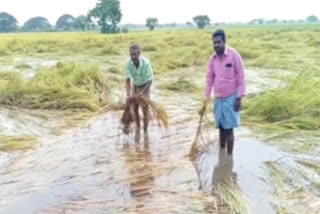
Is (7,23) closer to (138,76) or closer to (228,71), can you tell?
(138,76)

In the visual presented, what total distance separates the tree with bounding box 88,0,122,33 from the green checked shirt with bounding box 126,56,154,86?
152 ft

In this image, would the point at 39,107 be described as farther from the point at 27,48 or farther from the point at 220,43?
the point at 27,48

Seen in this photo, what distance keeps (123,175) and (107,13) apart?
1912 inches

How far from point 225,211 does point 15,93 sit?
6197mm

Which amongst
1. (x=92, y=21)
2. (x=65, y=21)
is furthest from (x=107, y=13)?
(x=65, y=21)

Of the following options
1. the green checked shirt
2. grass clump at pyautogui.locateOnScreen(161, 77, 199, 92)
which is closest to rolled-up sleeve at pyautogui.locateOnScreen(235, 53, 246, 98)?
the green checked shirt

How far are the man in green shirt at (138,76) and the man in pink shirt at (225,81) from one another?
1.34 meters

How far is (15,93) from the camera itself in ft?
31.0

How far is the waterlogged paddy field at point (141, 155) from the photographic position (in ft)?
14.9

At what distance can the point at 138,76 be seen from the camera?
6922 mm

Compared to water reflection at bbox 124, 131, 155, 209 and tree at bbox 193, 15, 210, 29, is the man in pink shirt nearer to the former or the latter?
water reflection at bbox 124, 131, 155, 209

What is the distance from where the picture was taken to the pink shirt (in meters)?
5.39

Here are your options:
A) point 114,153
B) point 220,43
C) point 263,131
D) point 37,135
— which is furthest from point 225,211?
point 37,135

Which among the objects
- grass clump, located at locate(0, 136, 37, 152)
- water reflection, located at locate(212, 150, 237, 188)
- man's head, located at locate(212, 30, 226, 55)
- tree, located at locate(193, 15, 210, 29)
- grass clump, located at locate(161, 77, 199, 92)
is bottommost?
tree, located at locate(193, 15, 210, 29)
